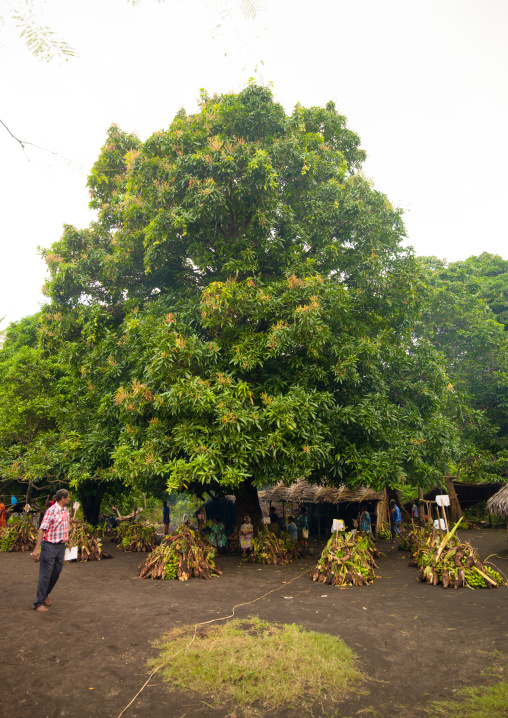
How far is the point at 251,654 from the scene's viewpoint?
4.66 metres

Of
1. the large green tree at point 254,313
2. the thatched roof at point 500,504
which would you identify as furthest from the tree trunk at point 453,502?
the large green tree at point 254,313

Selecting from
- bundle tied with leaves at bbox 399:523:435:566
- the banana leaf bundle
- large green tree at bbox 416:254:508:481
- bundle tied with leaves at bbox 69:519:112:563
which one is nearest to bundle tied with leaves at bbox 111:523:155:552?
bundle tied with leaves at bbox 69:519:112:563

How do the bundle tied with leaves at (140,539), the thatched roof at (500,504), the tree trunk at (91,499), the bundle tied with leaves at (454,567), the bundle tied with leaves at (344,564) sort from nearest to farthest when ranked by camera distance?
1. the bundle tied with leaves at (454,567)
2. the bundle tied with leaves at (344,564)
3. the thatched roof at (500,504)
4. the bundle tied with leaves at (140,539)
5. the tree trunk at (91,499)

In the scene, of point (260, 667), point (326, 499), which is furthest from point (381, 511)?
point (260, 667)

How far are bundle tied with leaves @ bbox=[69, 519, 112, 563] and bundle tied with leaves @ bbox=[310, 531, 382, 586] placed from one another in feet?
21.8

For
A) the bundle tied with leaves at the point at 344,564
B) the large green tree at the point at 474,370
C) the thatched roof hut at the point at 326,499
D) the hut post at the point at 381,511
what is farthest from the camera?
the hut post at the point at 381,511

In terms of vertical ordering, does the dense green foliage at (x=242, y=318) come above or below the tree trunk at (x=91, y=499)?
above

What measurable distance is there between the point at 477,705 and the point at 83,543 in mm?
11182

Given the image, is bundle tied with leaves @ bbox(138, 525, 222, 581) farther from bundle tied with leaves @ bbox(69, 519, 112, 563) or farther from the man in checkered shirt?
the man in checkered shirt

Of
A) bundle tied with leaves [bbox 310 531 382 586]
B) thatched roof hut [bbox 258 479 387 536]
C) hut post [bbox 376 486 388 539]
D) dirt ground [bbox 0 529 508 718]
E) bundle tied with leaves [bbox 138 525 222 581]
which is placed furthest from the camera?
hut post [bbox 376 486 388 539]

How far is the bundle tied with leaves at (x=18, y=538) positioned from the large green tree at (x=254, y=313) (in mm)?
5872

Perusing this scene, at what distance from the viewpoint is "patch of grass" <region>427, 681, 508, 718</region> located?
3.51 metres

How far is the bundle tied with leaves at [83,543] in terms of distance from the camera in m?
12.1

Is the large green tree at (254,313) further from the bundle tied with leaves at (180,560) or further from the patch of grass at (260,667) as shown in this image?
the patch of grass at (260,667)
